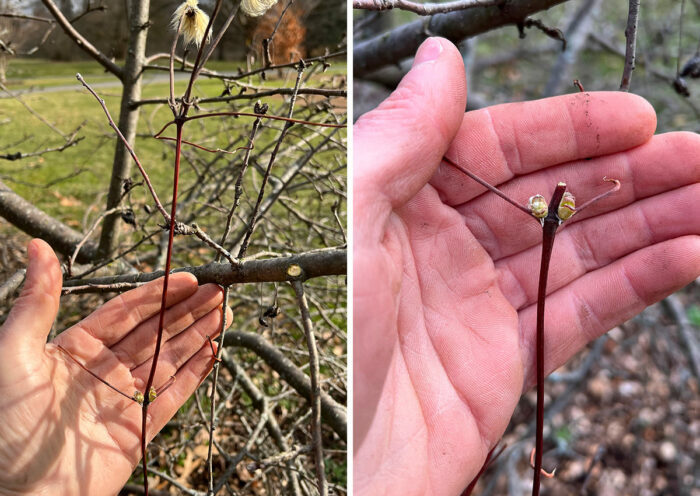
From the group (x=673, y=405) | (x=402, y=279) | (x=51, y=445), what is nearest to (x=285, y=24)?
(x=402, y=279)

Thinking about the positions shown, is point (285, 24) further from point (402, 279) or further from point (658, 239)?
point (658, 239)

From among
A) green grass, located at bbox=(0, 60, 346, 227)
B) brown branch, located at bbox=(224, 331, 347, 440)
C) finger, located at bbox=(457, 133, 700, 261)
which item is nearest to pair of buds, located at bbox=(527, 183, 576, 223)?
finger, located at bbox=(457, 133, 700, 261)

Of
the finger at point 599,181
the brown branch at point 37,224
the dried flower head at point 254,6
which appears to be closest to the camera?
A: the dried flower head at point 254,6

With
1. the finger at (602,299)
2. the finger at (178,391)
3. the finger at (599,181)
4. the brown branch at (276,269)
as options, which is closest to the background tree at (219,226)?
the brown branch at (276,269)

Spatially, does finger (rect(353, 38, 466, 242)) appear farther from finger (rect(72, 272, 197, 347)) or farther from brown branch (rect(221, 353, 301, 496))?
brown branch (rect(221, 353, 301, 496))

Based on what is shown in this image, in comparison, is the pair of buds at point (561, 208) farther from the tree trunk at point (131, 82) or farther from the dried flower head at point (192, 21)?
the tree trunk at point (131, 82)

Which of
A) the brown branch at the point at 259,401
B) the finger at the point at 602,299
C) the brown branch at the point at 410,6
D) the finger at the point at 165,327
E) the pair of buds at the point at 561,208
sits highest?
the brown branch at the point at 410,6
